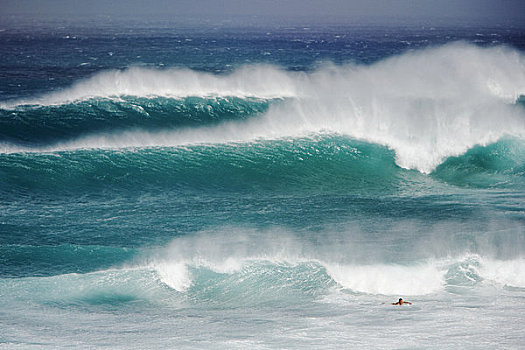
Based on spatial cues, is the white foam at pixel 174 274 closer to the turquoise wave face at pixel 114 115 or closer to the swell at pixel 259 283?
the swell at pixel 259 283

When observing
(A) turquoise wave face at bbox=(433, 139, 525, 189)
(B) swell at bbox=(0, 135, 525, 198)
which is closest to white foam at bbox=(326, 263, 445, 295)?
(B) swell at bbox=(0, 135, 525, 198)

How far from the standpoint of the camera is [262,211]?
13.5m

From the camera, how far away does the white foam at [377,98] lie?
18.0 metres

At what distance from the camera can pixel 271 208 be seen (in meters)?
13.8

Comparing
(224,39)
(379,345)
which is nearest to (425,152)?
(379,345)

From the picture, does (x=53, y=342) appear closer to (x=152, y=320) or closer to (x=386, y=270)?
(x=152, y=320)

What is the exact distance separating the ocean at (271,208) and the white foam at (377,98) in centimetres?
8

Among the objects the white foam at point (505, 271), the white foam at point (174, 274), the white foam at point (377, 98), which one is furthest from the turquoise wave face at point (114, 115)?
the white foam at point (505, 271)

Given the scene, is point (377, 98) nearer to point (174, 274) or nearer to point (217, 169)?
point (217, 169)

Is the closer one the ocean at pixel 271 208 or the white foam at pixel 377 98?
the ocean at pixel 271 208

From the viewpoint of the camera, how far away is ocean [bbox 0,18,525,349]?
8.93 metres

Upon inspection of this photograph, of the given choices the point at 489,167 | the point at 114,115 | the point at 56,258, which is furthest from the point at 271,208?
the point at 114,115

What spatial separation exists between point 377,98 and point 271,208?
804 cm

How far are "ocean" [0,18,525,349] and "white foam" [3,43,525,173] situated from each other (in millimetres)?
83
